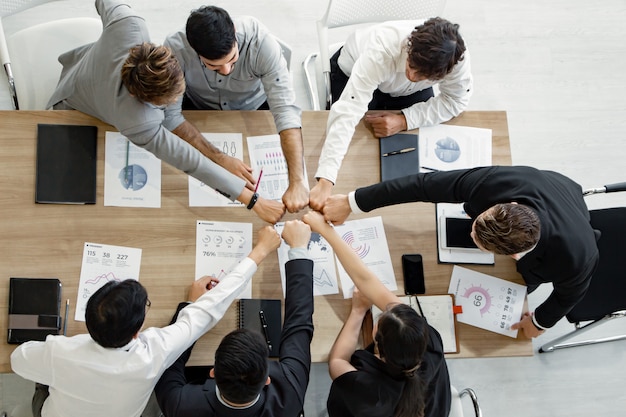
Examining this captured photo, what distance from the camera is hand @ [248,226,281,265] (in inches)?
71.3

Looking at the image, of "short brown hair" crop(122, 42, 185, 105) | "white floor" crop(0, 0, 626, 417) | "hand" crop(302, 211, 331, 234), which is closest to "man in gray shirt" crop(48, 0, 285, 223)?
"short brown hair" crop(122, 42, 185, 105)

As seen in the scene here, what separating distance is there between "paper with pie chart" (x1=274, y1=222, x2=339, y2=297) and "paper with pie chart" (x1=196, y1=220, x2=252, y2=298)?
121 mm

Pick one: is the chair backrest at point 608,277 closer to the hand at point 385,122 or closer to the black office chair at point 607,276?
the black office chair at point 607,276

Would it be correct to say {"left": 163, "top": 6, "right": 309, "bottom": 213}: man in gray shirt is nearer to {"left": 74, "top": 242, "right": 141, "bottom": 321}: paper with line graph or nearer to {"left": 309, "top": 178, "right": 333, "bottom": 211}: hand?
{"left": 309, "top": 178, "right": 333, "bottom": 211}: hand

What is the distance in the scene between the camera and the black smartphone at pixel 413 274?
189 cm

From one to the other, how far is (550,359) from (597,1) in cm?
214

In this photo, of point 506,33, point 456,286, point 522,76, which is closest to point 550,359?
point 456,286

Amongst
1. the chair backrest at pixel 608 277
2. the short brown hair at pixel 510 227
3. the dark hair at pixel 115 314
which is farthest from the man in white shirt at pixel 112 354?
the chair backrest at pixel 608 277

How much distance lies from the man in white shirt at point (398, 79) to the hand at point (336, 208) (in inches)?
1.1

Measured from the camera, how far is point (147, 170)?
189 centimetres

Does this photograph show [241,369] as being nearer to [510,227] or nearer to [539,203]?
[510,227]

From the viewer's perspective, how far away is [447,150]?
6.67 feet

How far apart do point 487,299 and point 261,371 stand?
3.03 feet

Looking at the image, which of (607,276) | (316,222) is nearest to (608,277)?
(607,276)
